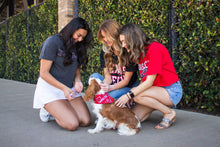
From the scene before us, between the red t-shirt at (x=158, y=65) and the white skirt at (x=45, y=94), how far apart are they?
1351mm

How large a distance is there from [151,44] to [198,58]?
128cm

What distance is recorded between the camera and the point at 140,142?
254 cm

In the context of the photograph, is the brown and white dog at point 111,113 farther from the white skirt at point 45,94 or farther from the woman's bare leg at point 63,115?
the white skirt at point 45,94

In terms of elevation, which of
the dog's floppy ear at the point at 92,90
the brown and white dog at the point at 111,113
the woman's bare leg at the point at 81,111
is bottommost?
the woman's bare leg at the point at 81,111

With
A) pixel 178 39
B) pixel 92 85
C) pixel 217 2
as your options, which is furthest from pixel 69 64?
pixel 217 2

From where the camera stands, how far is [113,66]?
3383 millimetres

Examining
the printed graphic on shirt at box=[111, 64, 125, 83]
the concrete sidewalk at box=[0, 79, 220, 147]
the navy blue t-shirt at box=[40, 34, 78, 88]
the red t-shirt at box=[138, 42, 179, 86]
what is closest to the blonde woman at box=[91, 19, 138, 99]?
the printed graphic on shirt at box=[111, 64, 125, 83]

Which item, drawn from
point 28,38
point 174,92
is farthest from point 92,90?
point 28,38

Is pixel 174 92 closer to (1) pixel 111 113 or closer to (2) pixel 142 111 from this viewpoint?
(2) pixel 142 111

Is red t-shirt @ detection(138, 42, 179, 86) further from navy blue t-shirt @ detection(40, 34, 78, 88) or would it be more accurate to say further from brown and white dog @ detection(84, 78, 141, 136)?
navy blue t-shirt @ detection(40, 34, 78, 88)

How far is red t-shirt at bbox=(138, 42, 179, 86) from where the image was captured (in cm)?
283

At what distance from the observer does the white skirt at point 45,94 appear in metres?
3.17

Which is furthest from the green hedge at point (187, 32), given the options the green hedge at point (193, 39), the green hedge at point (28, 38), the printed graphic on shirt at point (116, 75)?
the green hedge at point (28, 38)

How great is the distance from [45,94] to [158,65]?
1759 millimetres
